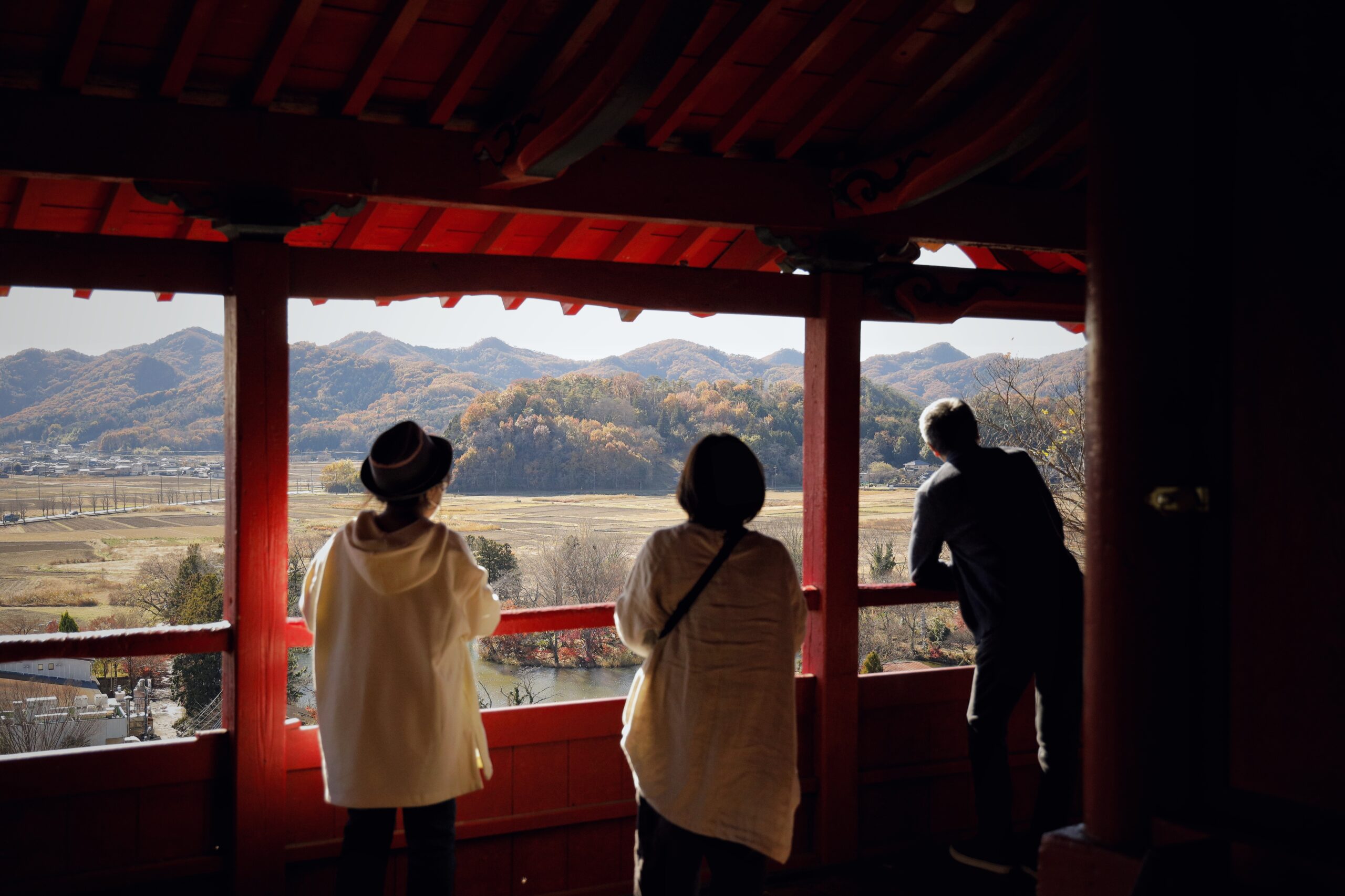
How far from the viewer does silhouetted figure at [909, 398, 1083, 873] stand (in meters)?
3.11

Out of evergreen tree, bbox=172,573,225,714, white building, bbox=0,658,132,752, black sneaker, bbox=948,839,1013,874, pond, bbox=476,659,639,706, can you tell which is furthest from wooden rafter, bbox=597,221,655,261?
white building, bbox=0,658,132,752

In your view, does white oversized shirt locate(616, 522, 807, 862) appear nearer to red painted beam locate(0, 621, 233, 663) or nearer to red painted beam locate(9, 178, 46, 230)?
red painted beam locate(0, 621, 233, 663)

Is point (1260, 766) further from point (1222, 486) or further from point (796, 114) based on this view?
point (796, 114)

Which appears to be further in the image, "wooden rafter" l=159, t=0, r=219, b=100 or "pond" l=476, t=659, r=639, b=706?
"pond" l=476, t=659, r=639, b=706

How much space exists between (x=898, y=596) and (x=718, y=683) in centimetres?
180

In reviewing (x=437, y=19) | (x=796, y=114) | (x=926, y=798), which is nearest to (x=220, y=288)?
(x=437, y=19)

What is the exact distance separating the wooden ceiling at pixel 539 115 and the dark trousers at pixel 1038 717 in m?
1.60

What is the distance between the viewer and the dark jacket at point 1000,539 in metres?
3.10

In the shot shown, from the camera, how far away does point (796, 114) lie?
330 cm

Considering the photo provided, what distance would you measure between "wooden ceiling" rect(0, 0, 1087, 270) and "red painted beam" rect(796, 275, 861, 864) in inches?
16.2

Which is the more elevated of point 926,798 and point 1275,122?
point 1275,122

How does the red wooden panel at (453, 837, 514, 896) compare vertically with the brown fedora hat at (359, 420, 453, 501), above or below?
below

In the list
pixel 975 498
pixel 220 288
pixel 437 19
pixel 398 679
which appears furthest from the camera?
pixel 975 498

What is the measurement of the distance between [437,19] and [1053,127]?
92.7 inches
